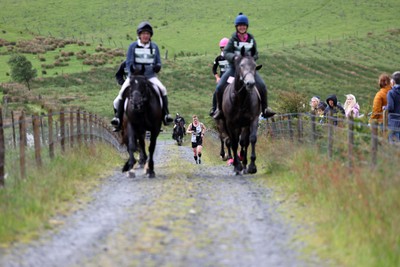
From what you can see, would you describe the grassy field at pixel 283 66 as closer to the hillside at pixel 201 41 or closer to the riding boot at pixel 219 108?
the hillside at pixel 201 41

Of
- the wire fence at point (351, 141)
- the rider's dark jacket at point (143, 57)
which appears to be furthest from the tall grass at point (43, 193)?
the wire fence at point (351, 141)

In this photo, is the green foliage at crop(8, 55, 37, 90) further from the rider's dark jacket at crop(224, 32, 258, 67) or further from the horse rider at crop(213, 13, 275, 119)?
the rider's dark jacket at crop(224, 32, 258, 67)

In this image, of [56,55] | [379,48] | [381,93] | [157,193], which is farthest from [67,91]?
[157,193]

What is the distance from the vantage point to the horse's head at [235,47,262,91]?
14.6 m

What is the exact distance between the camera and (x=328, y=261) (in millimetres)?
8070

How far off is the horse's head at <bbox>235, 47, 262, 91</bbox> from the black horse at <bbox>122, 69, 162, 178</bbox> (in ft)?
5.92

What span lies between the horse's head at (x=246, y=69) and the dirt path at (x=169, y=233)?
93.9 inches

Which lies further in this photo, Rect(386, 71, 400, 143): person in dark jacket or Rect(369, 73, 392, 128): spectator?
Rect(369, 73, 392, 128): spectator

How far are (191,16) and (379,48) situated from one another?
36.7m

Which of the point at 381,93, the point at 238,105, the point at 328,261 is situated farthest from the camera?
the point at 381,93

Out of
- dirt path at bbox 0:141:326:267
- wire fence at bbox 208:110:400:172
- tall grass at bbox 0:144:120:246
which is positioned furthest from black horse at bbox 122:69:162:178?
wire fence at bbox 208:110:400:172

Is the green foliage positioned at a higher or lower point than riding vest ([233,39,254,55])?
lower

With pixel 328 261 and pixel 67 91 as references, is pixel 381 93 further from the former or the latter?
pixel 67 91

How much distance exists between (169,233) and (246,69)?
243 inches
